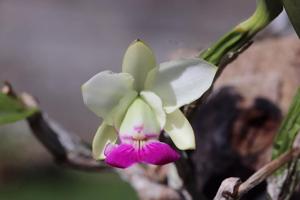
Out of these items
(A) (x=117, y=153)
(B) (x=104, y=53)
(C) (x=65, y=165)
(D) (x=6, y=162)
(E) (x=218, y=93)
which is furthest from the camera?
(B) (x=104, y=53)

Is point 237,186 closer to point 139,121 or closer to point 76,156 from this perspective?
point 139,121

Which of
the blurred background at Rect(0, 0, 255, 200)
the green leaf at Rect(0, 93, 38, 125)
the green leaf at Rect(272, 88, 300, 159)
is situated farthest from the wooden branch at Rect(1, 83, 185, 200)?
the blurred background at Rect(0, 0, 255, 200)

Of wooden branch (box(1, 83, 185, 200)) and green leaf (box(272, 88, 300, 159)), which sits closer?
green leaf (box(272, 88, 300, 159))

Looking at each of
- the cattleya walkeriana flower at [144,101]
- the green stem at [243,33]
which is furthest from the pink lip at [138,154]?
the green stem at [243,33]

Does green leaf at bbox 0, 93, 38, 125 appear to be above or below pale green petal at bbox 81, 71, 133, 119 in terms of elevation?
below

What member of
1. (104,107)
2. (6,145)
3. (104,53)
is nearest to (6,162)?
(6,145)

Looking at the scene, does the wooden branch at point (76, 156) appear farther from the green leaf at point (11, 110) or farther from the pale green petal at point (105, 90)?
the pale green petal at point (105, 90)

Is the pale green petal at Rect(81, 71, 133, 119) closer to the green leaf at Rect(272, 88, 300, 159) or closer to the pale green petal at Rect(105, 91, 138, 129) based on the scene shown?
the pale green petal at Rect(105, 91, 138, 129)

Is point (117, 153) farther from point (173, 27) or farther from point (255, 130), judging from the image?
point (173, 27)
